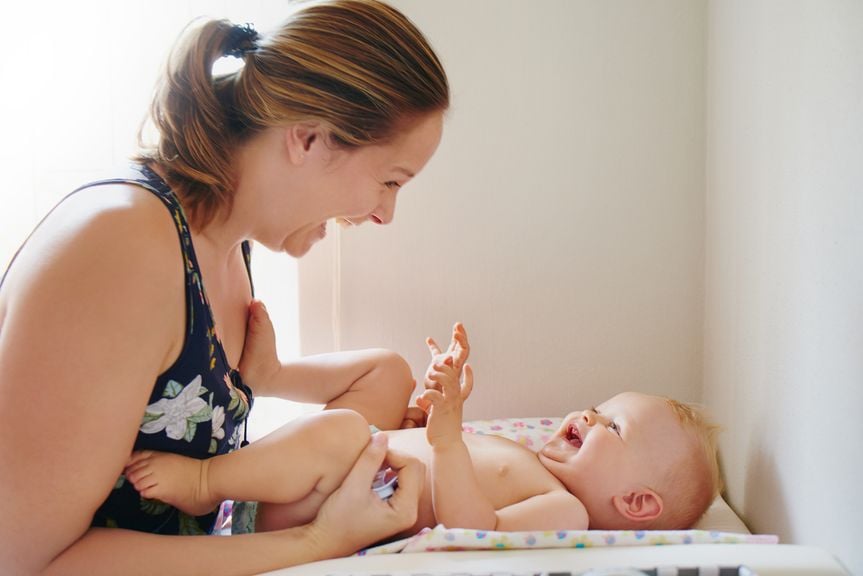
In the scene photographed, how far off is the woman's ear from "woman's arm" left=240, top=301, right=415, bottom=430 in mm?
397

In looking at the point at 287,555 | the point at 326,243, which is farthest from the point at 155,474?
the point at 326,243

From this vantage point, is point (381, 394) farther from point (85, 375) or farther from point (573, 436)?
point (85, 375)

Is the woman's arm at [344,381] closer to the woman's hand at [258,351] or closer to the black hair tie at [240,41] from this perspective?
the woman's hand at [258,351]

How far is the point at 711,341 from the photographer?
1574 mm

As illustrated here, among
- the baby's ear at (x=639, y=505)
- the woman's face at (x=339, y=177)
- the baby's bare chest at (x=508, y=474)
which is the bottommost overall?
the baby's ear at (x=639, y=505)

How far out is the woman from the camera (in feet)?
2.85

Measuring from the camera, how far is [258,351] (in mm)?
1371

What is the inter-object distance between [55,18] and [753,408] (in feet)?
5.07

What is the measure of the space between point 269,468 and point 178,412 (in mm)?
133

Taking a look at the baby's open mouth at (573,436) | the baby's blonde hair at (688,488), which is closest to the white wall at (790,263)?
the baby's blonde hair at (688,488)

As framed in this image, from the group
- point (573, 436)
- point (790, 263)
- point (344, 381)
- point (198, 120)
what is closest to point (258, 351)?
point (344, 381)

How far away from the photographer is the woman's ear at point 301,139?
3.51 ft

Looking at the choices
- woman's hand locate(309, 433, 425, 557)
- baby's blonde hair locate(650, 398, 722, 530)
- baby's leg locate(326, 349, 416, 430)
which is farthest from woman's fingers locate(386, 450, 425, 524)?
baby's blonde hair locate(650, 398, 722, 530)

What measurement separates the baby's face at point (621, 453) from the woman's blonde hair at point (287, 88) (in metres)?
0.60
